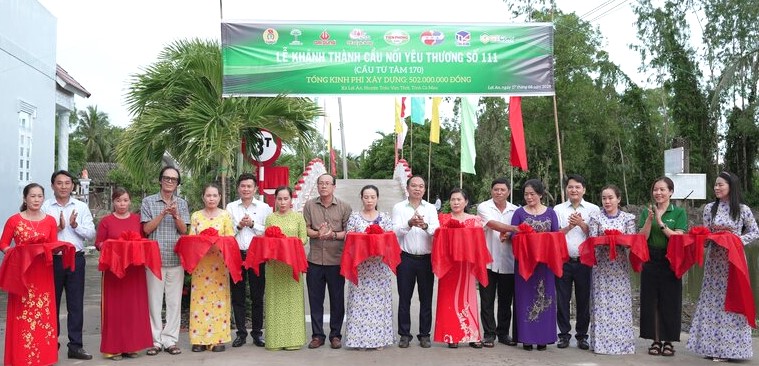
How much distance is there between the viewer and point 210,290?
6453 millimetres

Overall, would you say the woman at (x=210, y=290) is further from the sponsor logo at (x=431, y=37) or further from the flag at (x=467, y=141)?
the flag at (x=467, y=141)

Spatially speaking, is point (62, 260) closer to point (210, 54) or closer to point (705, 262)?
point (210, 54)

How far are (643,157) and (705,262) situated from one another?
1145 inches

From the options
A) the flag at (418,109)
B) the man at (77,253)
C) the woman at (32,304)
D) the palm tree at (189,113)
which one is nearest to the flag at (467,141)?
the palm tree at (189,113)

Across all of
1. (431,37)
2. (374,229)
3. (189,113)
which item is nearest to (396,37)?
(431,37)

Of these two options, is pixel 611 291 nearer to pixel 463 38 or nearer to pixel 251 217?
pixel 251 217

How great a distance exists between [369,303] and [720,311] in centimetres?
294

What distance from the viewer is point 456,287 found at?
6641 mm

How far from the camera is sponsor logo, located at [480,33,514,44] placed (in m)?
9.34

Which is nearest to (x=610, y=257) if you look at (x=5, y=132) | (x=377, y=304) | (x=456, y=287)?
(x=456, y=287)

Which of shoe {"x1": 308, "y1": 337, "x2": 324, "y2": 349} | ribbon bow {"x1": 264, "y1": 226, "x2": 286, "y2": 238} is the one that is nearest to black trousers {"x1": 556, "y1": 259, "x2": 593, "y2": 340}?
shoe {"x1": 308, "y1": 337, "x2": 324, "y2": 349}

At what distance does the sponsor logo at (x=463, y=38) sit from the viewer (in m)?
9.32

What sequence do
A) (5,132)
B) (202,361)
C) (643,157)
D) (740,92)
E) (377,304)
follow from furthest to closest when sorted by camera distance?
(643,157) < (740,92) < (5,132) < (377,304) < (202,361)

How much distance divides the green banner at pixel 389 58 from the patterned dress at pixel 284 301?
2.94 metres
